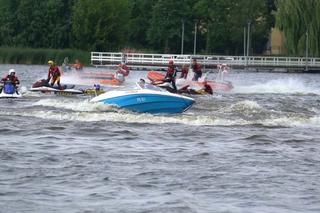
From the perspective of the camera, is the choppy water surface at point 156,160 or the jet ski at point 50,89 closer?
the choppy water surface at point 156,160

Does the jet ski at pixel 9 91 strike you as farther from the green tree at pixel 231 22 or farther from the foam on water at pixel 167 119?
the green tree at pixel 231 22

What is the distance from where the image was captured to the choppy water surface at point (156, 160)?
13.5 metres

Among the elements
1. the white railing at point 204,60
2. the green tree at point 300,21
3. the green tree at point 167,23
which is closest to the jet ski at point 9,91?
the white railing at point 204,60

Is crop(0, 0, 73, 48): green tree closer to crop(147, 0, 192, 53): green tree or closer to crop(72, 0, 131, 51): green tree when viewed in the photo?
crop(72, 0, 131, 51): green tree

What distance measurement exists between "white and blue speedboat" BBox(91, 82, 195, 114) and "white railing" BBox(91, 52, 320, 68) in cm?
5248

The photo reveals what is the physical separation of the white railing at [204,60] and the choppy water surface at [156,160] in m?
51.7

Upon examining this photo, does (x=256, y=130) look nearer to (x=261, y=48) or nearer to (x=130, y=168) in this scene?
(x=130, y=168)

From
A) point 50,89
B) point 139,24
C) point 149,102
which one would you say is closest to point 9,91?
point 50,89

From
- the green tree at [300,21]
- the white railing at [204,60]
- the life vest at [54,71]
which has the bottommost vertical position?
the white railing at [204,60]

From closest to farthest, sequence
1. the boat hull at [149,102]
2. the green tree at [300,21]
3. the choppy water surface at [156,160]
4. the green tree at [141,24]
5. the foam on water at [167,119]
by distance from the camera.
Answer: the choppy water surface at [156,160]
the foam on water at [167,119]
the boat hull at [149,102]
the green tree at [300,21]
the green tree at [141,24]

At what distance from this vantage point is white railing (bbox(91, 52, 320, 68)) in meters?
80.1

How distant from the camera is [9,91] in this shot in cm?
3169

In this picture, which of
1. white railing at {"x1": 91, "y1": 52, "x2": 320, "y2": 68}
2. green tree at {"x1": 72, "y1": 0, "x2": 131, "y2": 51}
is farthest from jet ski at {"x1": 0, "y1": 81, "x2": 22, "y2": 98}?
green tree at {"x1": 72, "y1": 0, "x2": 131, "y2": 51}

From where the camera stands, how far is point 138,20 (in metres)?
113
